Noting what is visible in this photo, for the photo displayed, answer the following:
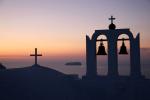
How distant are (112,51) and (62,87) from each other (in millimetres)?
2636

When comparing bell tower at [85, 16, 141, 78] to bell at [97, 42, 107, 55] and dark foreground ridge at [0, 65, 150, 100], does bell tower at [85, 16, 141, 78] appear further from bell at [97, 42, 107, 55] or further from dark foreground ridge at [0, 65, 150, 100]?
dark foreground ridge at [0, 65, 150, 100]

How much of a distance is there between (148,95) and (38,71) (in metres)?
4.70

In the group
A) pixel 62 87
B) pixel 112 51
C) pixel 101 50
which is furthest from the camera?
pixel 101 50

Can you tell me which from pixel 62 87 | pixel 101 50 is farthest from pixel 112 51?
pixel 62 87

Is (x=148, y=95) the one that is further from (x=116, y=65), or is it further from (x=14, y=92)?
(x=14, y=92)

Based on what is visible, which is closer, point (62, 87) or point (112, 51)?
point (62, 87)

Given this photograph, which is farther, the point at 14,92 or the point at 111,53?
the point at 111,53

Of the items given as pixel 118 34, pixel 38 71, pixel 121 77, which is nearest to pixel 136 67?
pixel 121 77

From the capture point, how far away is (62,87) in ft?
42.6

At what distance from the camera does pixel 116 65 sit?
1328 cm

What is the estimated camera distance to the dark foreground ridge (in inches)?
493

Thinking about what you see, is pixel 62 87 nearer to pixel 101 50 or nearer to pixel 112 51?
pixel 101 50

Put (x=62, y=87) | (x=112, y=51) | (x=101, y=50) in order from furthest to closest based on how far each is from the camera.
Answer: (x=101, y=50), (x=112, y=51), (x=62, y=87)

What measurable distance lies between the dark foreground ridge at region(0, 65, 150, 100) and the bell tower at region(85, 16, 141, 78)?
35 centimetres
